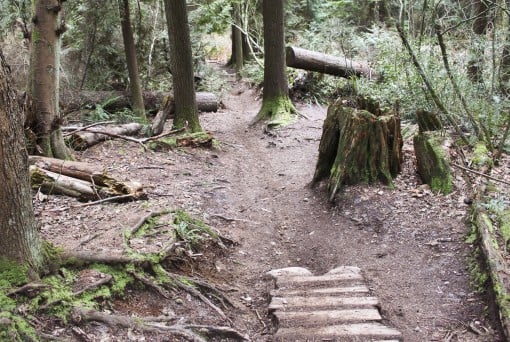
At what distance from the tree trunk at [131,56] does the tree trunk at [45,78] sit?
4.48 m

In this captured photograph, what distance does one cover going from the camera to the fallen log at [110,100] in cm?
1198

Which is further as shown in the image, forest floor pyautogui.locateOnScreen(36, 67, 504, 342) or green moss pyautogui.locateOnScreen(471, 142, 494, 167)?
green moss pyautogui.locateOnScreen(471, 142, 494, 167)

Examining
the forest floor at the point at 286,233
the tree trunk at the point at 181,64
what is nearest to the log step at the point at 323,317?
the forest floor at the point at 286,233

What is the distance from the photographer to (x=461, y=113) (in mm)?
7727

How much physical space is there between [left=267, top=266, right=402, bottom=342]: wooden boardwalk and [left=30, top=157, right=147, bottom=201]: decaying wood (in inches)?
97.0

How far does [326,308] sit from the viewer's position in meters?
4.35

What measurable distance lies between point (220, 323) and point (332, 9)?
20705 mm

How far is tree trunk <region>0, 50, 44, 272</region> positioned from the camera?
3070mm

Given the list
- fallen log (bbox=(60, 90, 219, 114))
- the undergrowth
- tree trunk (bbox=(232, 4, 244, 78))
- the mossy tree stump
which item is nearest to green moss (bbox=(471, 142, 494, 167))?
the mossy tree stump

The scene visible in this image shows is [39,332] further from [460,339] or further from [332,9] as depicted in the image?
[332,9]

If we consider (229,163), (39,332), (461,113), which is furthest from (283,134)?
(39,332)

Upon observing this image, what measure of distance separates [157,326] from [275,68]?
9724 millimetres

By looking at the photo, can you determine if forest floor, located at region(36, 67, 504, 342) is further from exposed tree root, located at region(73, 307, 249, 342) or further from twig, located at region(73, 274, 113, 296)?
twig, located at region(73, 274, 113, 296)

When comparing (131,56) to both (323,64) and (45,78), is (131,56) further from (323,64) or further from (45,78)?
(323,64)
